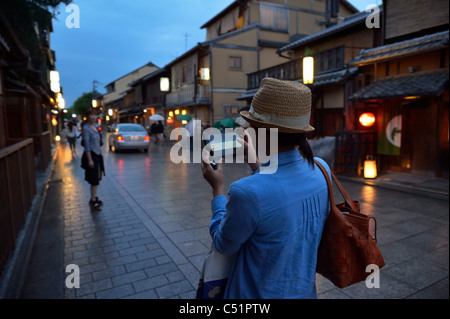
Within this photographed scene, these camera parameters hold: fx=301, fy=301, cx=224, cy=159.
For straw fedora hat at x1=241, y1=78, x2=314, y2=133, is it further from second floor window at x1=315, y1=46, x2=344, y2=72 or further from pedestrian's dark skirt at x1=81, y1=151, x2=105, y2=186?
second floor window at x1=315, y1=46, x2=344, y2=72

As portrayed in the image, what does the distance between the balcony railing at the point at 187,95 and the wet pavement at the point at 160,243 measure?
47.1 feet

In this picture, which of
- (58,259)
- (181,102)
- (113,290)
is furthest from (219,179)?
(181,102)

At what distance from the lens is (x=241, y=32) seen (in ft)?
69.2

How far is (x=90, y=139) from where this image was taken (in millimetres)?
5984

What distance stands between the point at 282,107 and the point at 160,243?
4.01m

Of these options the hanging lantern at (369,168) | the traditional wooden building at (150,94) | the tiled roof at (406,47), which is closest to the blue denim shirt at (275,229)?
the hanging lantern at (369,168)

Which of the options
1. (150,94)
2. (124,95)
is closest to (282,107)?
(150,94)

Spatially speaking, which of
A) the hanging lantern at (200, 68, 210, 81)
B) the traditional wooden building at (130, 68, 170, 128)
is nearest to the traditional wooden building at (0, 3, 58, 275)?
the hanging lantern at (200, 68, 210, 81)

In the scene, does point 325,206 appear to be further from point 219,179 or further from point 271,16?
point 271,16

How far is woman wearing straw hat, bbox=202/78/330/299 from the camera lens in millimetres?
1277

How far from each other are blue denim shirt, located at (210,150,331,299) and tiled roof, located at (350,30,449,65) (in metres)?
9.01

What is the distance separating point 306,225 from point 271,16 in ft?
75.8

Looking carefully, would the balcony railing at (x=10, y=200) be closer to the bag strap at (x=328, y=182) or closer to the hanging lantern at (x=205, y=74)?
the bag strap at (x=328, y=182)

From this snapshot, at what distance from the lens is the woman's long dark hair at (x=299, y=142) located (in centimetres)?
137
